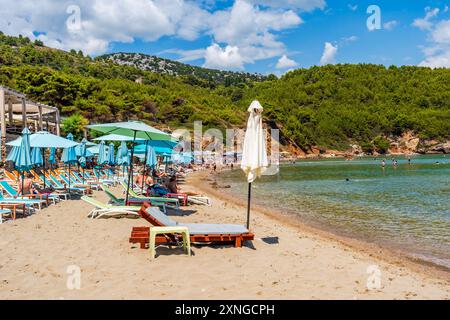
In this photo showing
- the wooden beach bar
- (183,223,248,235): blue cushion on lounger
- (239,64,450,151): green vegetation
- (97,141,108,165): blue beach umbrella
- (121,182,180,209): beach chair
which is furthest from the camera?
(239,64,450,151): green vegetation

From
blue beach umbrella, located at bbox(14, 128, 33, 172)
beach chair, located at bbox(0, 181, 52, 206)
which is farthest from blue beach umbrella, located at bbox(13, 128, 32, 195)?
beach chair, located at bbox(0, 181, 52, 206)

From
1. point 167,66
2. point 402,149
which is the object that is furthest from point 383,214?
point 167,66

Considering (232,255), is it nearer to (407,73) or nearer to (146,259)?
(146,259)

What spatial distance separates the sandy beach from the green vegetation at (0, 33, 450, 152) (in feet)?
133

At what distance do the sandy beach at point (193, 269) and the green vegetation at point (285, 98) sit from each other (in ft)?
133

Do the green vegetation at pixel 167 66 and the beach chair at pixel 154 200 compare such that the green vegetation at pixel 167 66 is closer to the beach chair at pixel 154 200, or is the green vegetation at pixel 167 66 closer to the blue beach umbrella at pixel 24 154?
the beach chair at pixel 154 200

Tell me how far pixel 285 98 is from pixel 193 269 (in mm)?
100686

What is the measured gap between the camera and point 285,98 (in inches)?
4055

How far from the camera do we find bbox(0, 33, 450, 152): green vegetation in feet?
180

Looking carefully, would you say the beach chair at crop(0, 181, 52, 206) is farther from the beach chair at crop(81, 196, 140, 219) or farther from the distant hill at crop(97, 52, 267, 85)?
the distant hill at crop(97, 52, 267, 85)

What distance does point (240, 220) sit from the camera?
10281mm

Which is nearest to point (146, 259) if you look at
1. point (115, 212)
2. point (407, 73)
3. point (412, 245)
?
point (115, 212)

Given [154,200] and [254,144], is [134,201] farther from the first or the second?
[254,144]

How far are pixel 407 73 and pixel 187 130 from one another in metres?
80.7
